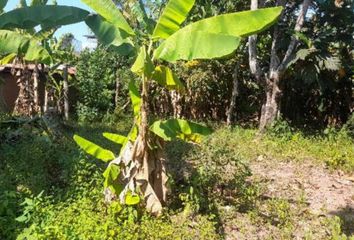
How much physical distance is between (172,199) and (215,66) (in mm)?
7491

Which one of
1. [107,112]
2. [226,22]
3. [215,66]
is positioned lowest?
[107,112]

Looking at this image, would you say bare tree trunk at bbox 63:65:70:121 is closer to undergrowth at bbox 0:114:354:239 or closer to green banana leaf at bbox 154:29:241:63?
undergrowth at bbox 0:114:354:239

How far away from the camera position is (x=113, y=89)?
47.3 feet

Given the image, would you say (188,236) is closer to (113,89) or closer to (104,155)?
(104,155)

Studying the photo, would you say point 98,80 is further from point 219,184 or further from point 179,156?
point 219,184

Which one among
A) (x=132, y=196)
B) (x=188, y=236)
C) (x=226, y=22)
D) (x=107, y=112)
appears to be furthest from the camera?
(x=107, y=112)

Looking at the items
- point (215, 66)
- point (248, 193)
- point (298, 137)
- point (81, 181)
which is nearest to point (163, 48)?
point (81, 181)

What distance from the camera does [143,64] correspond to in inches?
176

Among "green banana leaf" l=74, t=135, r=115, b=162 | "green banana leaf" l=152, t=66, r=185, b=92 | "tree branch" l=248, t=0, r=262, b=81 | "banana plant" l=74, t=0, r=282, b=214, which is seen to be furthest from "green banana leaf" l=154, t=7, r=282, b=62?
"tree branch" l=248, t=0, r=262, b=81

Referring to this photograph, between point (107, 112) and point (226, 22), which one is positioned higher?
point (226, 22)

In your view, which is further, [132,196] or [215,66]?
[215,66]

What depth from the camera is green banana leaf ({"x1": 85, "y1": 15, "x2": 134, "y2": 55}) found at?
192 inches

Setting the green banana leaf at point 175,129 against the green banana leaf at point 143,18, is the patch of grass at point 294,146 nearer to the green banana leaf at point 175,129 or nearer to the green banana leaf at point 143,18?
the green banana leaf at point 175,129

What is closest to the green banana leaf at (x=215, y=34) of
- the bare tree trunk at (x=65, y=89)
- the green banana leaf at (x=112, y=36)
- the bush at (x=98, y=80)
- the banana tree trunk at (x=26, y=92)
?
the green banana leaf at (x=112, y=36)
